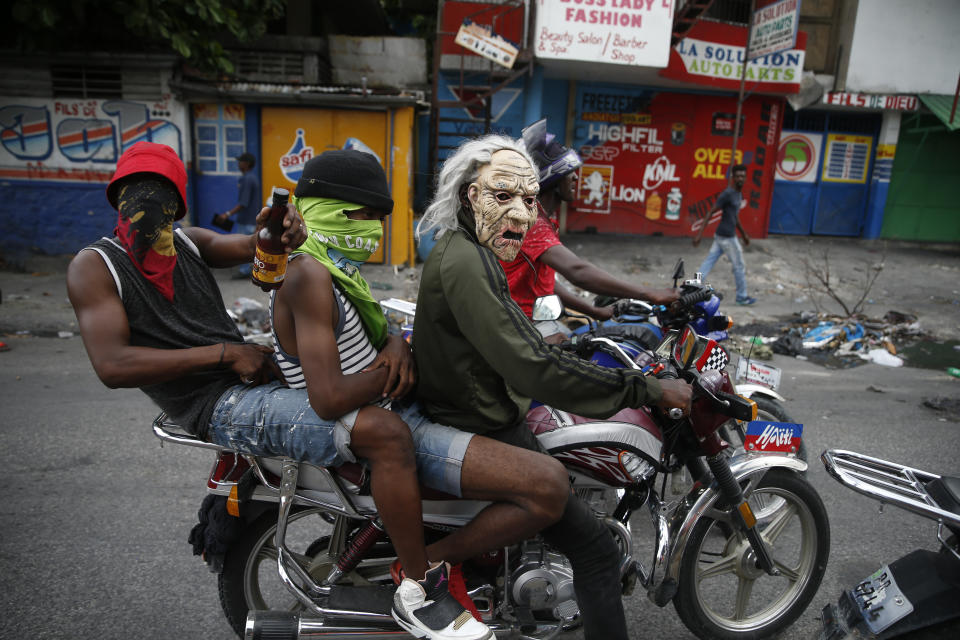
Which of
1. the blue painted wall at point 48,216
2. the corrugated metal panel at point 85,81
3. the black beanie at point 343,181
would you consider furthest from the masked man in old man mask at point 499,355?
the corrugated metal panel at point 85,81

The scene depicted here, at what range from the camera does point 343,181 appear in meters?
2.13

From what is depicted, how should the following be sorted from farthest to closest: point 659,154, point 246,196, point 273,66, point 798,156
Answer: point 798,156 → point 659,154 → point 273,66 → point 246,196

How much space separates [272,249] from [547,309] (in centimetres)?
146

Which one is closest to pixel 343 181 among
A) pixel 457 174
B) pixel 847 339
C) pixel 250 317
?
pixel 457 174

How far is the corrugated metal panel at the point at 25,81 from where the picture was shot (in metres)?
10.3

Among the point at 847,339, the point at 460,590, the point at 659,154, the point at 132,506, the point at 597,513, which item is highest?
the point at 659,154

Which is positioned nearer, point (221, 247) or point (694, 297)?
point (221, 247)

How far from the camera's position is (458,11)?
1146 centimetres

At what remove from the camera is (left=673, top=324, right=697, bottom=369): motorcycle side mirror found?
239cm

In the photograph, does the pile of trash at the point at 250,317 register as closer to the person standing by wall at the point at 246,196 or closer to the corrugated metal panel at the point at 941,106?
the person standing by wall at the point at 246,196

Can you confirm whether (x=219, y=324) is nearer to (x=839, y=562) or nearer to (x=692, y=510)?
(x=692, y=510)

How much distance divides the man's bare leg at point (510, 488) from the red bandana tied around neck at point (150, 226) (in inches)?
46.4

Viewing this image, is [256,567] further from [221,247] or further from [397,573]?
[221,247]

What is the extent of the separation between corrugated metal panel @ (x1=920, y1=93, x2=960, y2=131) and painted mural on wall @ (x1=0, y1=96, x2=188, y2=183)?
1469cm
